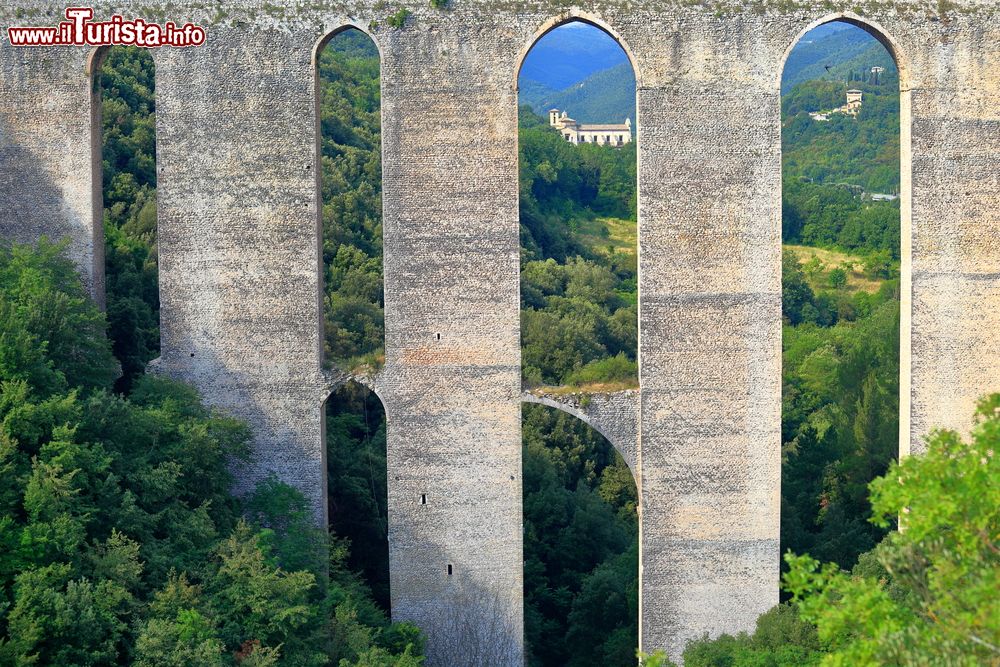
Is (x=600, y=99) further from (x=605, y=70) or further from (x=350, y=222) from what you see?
(x=350, y=222)

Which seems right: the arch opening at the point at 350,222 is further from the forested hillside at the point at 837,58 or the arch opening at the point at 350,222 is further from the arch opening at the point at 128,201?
the forested hillside at the point at 837,58

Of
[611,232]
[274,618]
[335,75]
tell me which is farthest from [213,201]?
[611,232]

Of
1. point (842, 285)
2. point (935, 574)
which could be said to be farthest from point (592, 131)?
point (935, 574)

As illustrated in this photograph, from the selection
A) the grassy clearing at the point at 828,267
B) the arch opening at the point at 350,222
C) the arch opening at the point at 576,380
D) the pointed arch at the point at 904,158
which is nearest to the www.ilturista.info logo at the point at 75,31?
the arch opening at the point at 350,222

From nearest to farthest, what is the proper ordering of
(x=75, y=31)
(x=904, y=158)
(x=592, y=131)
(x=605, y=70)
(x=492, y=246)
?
(x=492, y=246), (x=75, y=31), (x=904, y=158), (x=592, y=131), (x=605, y=70)

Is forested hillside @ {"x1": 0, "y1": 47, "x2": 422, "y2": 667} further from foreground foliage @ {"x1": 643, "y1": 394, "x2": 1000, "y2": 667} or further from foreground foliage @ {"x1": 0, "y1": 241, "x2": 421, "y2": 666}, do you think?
foreground foliage @ {"x1": 643, "y1": 394, "x2": 1000, "y2": 667}
